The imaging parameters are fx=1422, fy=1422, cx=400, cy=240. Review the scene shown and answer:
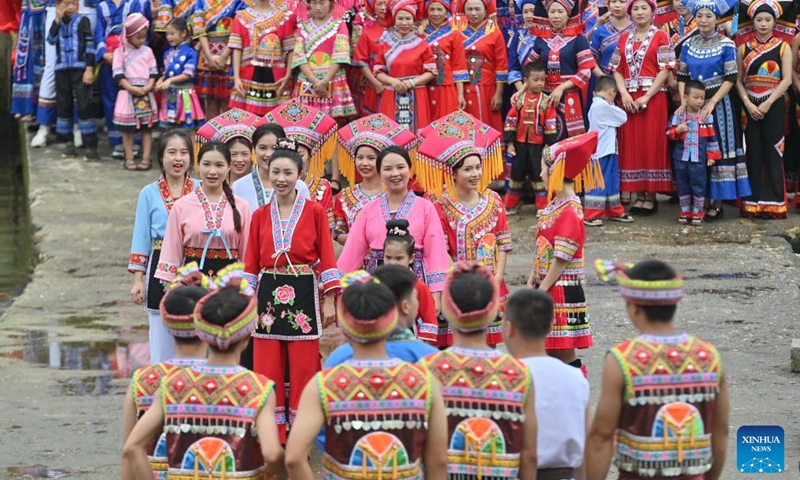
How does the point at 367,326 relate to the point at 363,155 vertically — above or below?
below

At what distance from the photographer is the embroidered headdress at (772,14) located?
1169 cm

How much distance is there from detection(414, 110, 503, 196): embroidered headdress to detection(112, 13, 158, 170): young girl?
5.64 metres

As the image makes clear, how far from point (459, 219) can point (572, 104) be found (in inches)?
176

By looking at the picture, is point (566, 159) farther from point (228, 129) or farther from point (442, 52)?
point (442, 52)

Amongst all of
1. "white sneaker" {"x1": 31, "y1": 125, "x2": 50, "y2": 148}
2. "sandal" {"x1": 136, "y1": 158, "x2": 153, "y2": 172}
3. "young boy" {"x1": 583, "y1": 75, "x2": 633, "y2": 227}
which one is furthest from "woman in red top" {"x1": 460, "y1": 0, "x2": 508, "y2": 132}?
"white sneaker" {"x1": 31, "y1": 125, "x2": 50, "y2": 148}

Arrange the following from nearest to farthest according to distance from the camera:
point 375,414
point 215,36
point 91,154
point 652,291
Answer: point 375,414 → point 652,291 → point 215,36 → point 91,154

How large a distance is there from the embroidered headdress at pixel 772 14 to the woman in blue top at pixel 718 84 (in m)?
0.16

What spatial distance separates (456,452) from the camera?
16.3 feet

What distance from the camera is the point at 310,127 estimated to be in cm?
863

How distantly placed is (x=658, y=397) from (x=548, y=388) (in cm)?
38

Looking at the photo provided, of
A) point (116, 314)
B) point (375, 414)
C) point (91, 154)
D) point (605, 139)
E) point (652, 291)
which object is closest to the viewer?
point (375, 414)

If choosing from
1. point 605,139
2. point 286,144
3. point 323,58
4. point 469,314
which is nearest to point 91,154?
point 323,58

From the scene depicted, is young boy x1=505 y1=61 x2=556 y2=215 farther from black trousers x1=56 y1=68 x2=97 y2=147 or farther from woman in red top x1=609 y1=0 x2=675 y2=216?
black trousers x1=56 y1=68 x2=97 y2=147

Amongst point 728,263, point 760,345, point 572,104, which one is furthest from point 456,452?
point 572,104
